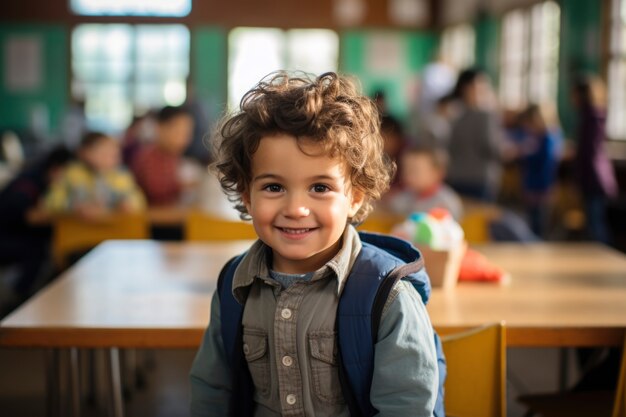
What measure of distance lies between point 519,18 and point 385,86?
3.30m

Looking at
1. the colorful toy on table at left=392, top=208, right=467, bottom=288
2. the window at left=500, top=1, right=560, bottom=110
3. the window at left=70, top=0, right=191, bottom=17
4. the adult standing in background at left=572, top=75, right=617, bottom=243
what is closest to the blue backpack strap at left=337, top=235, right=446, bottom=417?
the colorful toy on table at left=392, top=208, right=467, bottom=288

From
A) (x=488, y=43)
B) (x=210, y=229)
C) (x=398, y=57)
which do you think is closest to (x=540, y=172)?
(x=488, y=43)

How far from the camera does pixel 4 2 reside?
43.7ft

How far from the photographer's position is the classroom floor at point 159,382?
3391 millimetres

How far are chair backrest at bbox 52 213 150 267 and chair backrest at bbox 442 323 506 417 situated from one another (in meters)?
2.46

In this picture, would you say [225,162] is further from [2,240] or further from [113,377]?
[2,240]

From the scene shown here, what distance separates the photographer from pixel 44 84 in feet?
44.1

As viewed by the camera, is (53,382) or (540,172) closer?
(53,382)

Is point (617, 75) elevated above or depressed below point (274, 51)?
below

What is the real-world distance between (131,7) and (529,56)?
233 inches

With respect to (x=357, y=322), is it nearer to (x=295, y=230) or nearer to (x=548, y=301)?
(x=295, y=230)

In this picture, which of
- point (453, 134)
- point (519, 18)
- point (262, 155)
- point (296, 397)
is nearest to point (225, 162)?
point (262, 155)

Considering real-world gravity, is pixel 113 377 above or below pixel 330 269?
below

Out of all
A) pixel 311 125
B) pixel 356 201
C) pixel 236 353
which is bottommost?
pixel 236 353
